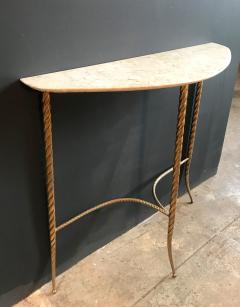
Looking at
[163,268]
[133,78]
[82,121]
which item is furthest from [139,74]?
[163,268]

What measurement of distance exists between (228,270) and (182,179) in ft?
2.11

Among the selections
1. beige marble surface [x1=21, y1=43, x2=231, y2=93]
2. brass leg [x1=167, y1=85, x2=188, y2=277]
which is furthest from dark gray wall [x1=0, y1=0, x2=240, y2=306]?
brass leg [x1=167, y1=85, x2=188, y2=277]

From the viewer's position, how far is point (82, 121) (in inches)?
59.7

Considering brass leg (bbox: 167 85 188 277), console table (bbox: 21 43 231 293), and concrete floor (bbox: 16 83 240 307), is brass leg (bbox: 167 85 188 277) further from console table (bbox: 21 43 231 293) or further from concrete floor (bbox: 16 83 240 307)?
concrete floor (bbox: 16 83 240 307)

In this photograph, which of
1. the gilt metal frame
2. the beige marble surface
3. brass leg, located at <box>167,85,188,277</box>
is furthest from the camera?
brass leg, located at <box>167,85,188,277</box>

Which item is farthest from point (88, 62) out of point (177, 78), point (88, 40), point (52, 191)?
point (52, 191)

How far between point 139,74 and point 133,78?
61 millimetres

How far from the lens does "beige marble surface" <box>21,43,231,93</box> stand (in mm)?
1197

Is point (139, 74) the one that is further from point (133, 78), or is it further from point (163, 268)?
point (163, 268)

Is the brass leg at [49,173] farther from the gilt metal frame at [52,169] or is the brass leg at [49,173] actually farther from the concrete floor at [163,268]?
the concrete floor at [163,268]

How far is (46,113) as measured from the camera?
130 cm

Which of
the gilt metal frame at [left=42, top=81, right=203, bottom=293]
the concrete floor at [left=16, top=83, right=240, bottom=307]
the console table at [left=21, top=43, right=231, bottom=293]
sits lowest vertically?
the concrete floor at [left=16, top=83, right=240, bottom=307]

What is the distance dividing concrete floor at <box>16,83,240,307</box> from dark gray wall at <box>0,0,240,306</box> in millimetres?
80

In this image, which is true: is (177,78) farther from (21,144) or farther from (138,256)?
(138,256)
